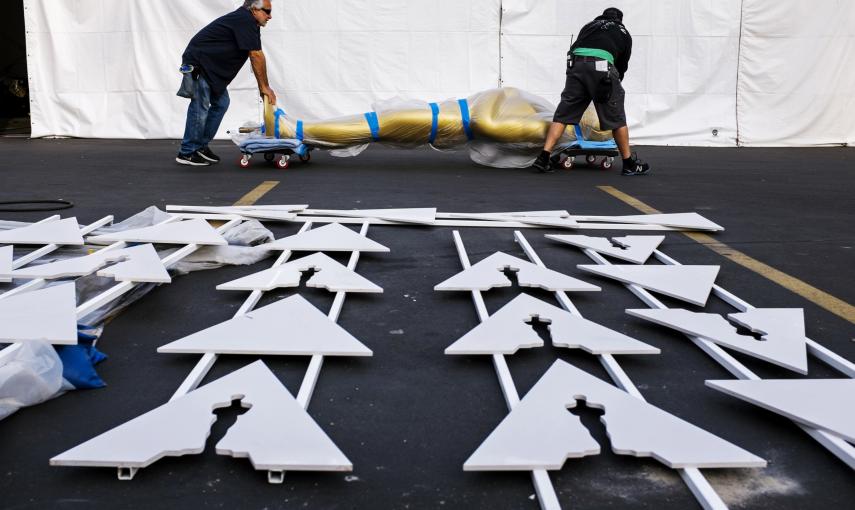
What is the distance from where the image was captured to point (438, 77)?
41.4 ft

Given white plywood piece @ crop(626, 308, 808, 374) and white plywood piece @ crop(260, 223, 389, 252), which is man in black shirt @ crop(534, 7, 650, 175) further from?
white plywood piece @ crop(626, 308, 808, 374)

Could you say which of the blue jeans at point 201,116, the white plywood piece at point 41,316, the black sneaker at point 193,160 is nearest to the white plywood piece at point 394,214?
the white plywood piece at point 41,316

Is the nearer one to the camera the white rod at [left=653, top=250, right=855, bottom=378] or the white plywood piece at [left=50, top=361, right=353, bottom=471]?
the white plywood piece at [left=50, top=361, right=353, bottom=471]

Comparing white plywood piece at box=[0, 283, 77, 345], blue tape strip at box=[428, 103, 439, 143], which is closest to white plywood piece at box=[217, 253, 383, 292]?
white plywood piece at box=[0, 283, 77, 345]

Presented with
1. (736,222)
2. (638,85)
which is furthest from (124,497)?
(638,85)

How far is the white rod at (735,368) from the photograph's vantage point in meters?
2.08

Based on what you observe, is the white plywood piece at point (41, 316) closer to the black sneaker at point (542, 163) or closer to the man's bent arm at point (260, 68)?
the man's bent arm at point (260, 68)

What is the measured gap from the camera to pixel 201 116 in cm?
854

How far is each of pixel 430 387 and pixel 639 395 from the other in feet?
2.22

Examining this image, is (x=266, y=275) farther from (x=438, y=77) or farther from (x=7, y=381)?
(x=438, y=77)

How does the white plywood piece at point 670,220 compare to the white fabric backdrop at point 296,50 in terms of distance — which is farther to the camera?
the white fabric backdrop at point 296,50

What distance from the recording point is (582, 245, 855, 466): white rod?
2076 mm

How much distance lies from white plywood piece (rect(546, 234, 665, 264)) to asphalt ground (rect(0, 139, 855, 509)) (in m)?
0.08

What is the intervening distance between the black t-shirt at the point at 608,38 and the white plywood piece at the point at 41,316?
663cm
